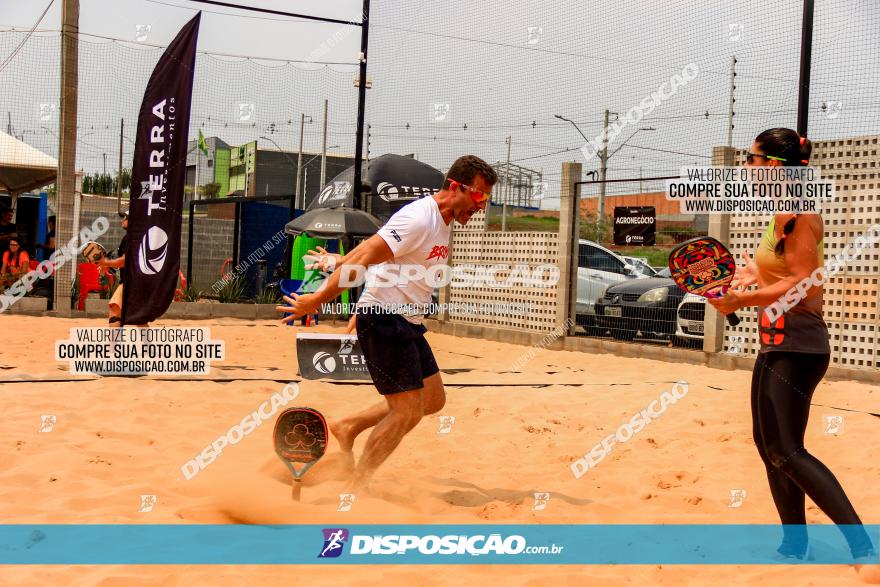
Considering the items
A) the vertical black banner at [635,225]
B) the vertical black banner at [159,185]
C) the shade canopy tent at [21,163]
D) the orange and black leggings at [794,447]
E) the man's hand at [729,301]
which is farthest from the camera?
the shade canopy tent at [21,163]

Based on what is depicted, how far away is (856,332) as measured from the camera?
8.47 metres

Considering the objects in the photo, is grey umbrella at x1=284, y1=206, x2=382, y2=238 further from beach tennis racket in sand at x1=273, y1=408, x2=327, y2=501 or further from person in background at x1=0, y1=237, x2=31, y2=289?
beach tennis racket in sand at x1=273, y1=408, x2=327, y2=501

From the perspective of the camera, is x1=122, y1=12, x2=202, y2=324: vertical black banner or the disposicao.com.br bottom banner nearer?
the disposicao.com.br bottom banner

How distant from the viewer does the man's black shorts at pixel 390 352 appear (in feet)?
13.5

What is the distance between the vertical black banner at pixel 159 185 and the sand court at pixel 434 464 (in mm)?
1235

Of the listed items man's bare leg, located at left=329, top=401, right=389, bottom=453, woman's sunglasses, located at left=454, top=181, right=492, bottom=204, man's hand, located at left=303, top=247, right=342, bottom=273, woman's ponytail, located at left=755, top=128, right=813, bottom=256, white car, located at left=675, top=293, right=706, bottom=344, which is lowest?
man's bare leg, located at left=329, top=401, right=389, bottom=453

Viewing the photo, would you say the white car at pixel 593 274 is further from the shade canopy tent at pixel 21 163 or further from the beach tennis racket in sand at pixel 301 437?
the shade canopy tent at pixel 21 163

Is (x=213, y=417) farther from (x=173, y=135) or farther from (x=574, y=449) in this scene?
(x=173, y=135)

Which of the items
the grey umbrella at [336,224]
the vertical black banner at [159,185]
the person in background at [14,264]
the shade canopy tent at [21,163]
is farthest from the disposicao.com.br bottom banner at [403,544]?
the shade canopy tent at [21,163]

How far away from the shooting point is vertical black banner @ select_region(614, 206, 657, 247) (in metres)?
10.3

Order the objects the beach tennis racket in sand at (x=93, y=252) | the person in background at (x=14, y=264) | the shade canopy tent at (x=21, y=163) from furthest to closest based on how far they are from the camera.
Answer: the shade canopy tent at (x=21, y=163)
the person in background at (x=14, y=264)
the beach tennis racket in sand at (x=93, y=252)

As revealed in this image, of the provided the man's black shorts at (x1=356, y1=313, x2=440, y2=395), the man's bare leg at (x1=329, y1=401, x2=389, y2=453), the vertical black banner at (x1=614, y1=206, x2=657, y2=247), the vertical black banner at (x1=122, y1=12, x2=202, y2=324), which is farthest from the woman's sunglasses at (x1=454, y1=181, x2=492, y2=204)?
the vertical black banner at (x1=614, y1=206, x2=657, y2=247)

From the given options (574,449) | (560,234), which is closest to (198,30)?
(560,234)

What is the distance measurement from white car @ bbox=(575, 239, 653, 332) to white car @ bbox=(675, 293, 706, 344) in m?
2.12
